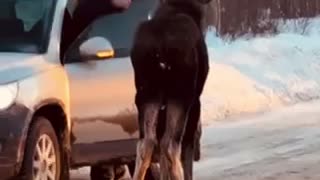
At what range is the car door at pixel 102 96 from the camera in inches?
364

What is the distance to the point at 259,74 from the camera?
20.8 meters

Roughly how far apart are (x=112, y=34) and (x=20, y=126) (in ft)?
6.24

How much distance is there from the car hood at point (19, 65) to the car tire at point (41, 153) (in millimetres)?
395

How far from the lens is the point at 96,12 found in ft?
31.4

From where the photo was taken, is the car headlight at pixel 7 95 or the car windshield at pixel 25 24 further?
the car windshield at pixel 25 24

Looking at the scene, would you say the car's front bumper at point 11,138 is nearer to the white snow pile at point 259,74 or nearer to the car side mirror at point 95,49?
the car side mirror at point 95,49

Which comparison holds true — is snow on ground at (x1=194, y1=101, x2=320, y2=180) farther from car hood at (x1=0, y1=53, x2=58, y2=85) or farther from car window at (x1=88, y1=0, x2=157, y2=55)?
car hood at (x1=0, y1=53, x2=58, y2=85)

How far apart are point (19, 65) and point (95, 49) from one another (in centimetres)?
83

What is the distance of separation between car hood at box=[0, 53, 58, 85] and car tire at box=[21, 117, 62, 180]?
395mm

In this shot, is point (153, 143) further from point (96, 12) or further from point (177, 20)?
point (96, 12)

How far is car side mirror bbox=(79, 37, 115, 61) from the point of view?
9.32 m

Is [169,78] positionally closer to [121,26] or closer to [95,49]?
[95,49]

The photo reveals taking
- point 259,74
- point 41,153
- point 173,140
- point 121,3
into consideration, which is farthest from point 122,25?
point 259,74

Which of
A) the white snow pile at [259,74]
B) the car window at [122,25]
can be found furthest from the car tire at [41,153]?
the white snow pile at [259,74]
